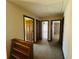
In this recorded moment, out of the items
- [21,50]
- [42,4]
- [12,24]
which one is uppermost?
[42,4]

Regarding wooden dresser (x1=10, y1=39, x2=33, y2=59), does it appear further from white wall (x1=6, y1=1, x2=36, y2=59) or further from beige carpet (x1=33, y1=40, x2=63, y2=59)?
beige carpet (x1=33, y1=40, x2=63, y2=59)

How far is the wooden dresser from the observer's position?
110 inches

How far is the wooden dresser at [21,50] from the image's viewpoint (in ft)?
9.19

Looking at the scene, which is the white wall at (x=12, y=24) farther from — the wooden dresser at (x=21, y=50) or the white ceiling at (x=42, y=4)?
the white ceiling at (x=42, y=4)

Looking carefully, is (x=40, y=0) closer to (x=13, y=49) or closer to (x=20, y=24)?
(x=20, y=24)

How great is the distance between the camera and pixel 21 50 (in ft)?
10.5

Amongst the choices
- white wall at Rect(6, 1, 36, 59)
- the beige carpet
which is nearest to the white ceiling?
white wall at Rect(6, 1, 36, 59)

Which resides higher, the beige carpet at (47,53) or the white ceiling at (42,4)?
the white ceiling at (42,4)

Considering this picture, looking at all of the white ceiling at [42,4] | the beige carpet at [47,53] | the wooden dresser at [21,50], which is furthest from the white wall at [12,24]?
the beige carpet at [47,53]

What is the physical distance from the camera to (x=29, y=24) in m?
7.11

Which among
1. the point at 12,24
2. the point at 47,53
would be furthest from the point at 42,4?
the point at 47,53

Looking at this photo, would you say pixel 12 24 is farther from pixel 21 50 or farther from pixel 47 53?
pixel 47 53
